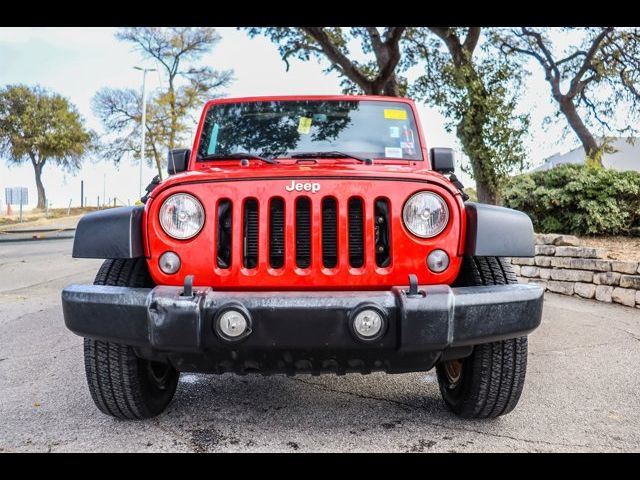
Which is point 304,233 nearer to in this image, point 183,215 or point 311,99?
point 183,215

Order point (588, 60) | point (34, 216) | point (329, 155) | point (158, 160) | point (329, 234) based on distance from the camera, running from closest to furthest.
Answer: point (329, 234)
point (329, 155)
point (588, 60)
point (34, 216)
point (158, 160)

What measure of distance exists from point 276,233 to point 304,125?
1.31 meters

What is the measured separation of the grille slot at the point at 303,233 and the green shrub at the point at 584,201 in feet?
24.7

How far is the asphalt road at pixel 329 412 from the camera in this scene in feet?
9.60

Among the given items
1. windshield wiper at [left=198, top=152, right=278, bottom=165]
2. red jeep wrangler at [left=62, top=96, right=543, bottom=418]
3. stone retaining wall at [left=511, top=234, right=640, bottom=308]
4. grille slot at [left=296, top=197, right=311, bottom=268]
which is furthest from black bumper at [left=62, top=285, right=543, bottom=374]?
stone retaining wall at [left=511, top=234, right=640, bottom=308]

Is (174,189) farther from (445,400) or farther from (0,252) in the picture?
(0,252)

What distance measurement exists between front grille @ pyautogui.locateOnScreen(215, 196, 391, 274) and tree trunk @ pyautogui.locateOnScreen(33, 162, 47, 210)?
39.2m

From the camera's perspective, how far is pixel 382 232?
2.87 meters

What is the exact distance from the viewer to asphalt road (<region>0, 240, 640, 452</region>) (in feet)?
9.60

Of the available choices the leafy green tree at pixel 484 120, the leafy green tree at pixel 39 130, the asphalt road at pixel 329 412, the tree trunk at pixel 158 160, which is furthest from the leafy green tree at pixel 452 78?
the leafy green tree at pixel 39 130

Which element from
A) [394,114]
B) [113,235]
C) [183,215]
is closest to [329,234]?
[183,215]

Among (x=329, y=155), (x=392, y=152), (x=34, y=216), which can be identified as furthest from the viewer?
(x=34, y=216)

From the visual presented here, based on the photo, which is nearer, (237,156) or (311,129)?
(237,156)
